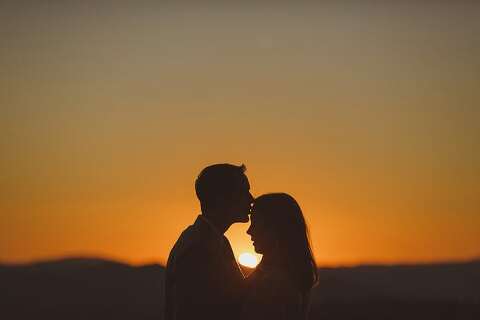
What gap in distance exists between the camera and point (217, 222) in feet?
30.7

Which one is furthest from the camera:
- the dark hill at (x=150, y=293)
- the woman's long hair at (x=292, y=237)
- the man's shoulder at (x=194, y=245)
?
the dark hill at (x=150, y=293)

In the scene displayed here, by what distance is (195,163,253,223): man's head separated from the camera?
30.8ft

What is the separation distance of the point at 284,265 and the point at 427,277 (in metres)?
27.8

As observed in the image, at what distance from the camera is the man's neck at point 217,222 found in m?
9.32

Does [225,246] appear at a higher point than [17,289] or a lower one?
higher

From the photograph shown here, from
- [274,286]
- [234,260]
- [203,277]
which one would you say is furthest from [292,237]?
[203,277]

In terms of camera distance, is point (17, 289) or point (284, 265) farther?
point (17, 289)

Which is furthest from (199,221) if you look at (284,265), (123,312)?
(123,312)

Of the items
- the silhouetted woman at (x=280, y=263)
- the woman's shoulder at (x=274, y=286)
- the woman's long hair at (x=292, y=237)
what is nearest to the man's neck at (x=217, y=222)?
the silhouetted woman at (x=280, y=263)

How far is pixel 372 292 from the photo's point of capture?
113ft

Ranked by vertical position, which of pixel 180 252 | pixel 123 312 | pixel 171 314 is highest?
pixel 180 252

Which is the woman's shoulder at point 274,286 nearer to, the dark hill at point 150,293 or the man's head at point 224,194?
the man's head at point 224,194

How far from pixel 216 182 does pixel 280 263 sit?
1218 millimetres

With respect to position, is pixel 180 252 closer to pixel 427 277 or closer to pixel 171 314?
pixel 171 314
